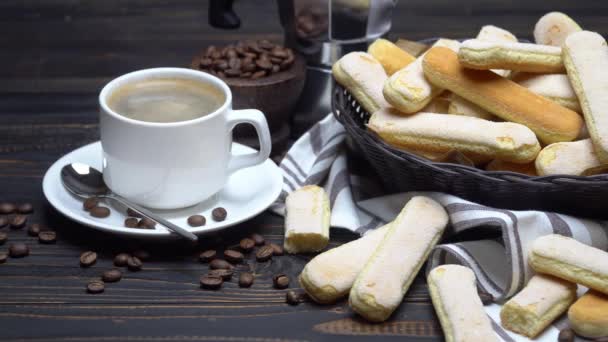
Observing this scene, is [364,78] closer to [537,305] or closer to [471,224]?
[471,224]

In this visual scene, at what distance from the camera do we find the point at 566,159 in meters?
1.31

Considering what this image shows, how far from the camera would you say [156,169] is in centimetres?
136

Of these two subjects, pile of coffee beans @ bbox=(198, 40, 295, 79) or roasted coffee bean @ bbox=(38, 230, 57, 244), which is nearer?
roasted coffee bean @ bbox=(38, 230, 57, 244)

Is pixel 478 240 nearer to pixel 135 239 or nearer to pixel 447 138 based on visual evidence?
pixel 447 138

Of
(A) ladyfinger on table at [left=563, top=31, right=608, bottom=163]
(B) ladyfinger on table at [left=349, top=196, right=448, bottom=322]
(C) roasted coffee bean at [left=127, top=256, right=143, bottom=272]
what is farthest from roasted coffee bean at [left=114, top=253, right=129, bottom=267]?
(A) ladyfinger on table at [left=563, top=31, right=608, bottom=163]

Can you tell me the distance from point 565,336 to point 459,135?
0.31 m

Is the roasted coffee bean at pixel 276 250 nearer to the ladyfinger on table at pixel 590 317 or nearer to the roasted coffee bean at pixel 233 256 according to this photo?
the roasted coffee bean at pixel 233 256

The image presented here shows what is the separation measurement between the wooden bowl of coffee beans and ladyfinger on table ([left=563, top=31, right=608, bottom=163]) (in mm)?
492

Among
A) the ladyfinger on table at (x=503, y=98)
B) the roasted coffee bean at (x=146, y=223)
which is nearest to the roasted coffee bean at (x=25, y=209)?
the roasted coffee bean at (x=146, y=223)

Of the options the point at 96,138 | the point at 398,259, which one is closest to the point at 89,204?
the point at 96,138

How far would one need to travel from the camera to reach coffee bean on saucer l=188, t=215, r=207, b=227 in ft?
4.52

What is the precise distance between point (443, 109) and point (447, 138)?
134 mm

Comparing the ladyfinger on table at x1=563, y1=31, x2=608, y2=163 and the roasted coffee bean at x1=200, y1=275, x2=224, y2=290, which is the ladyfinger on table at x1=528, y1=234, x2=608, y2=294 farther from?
the roasted coffee bean at x1=200, y1=275, x2=224, y2=290

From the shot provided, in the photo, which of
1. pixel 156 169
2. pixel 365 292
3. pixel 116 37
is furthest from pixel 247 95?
pixel 116 37
